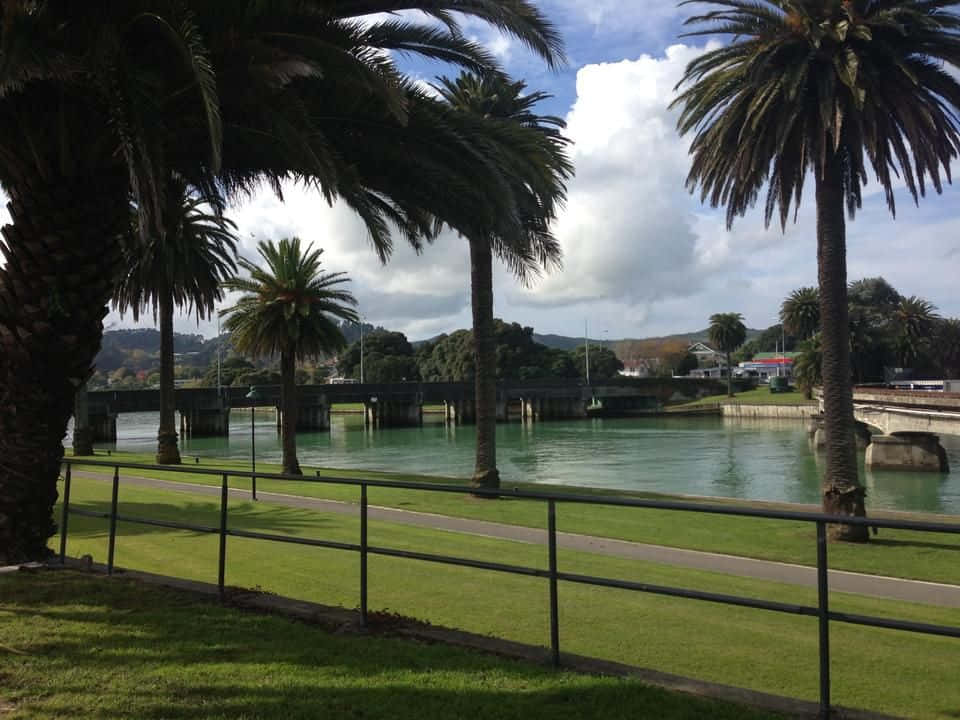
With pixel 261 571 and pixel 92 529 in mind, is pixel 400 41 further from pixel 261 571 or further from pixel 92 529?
pixel 92 529

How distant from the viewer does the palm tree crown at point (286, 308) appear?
29703 mm

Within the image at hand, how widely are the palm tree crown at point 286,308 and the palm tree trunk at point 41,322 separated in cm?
2151

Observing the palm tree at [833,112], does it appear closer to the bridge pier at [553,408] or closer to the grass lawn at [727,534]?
the grass lawn at [727,534]

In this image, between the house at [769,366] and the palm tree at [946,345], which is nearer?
the palm tree at [946,345]

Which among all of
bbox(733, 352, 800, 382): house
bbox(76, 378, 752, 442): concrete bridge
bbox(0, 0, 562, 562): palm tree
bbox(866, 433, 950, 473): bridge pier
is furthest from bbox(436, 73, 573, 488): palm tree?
bbox(733, 352, 800, 382): house

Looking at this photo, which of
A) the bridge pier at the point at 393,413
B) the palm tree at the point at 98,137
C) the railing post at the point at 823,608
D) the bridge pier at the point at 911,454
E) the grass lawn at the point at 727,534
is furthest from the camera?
the bridge pier at the point at 393,413

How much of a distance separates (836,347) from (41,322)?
1552cm

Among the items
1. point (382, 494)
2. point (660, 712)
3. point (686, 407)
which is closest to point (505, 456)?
point (382, 494)

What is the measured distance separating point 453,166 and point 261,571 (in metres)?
5.68

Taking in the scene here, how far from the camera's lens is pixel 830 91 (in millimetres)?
16484

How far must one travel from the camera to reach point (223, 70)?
7.75 metres

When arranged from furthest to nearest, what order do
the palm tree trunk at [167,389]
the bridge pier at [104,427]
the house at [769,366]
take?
the house at [769,366]
the bridge pier at [104,427]
the palm tree trunk at [167,389]

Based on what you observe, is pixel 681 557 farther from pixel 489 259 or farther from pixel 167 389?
pixel 167 389

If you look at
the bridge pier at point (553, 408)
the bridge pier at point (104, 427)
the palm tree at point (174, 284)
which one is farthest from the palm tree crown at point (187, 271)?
the bridge pier at point (553, 408)
